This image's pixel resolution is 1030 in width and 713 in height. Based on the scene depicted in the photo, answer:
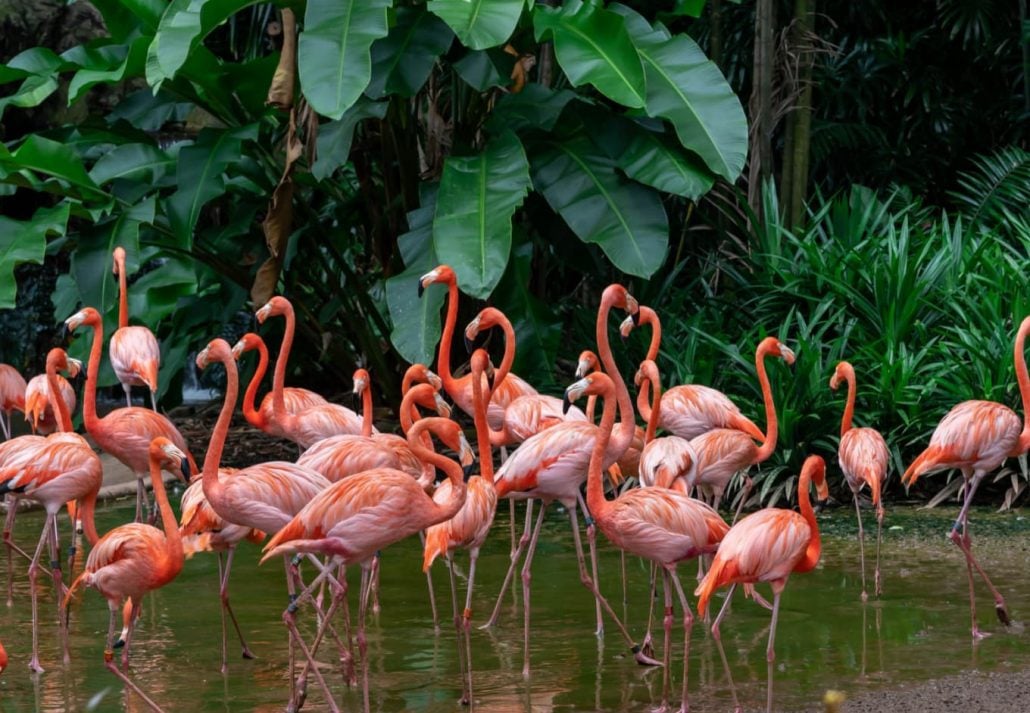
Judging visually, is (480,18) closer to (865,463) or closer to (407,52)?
(407,52)

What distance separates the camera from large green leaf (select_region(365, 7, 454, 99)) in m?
8.34

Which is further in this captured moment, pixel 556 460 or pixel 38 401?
pixel 38 401

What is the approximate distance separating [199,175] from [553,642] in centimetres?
415

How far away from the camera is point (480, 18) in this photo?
7.70 metres

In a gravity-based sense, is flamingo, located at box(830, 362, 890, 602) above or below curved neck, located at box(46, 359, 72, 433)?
below

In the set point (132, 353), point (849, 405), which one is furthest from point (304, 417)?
point (849, 405)

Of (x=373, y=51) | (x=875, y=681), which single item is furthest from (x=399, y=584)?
(x=373, y=51)

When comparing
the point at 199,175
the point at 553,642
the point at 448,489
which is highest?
the point at 199,175

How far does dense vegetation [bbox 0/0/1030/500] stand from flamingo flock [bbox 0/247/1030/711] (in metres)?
1.12

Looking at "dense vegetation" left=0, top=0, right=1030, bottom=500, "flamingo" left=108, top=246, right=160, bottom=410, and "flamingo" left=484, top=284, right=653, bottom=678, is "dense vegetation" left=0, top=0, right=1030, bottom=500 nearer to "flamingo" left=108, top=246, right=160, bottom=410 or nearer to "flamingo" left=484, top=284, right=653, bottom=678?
"flamingo" left=108, top=246, right=160, bottom=410

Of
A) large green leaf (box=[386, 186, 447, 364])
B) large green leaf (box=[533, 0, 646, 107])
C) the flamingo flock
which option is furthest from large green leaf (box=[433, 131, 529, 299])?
large green leaf (box=[533, 0, 646, 107])

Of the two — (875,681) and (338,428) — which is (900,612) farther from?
(338,428)

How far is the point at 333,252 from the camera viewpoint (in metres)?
9.91

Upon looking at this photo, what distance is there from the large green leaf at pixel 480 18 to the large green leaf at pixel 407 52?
0.56m
